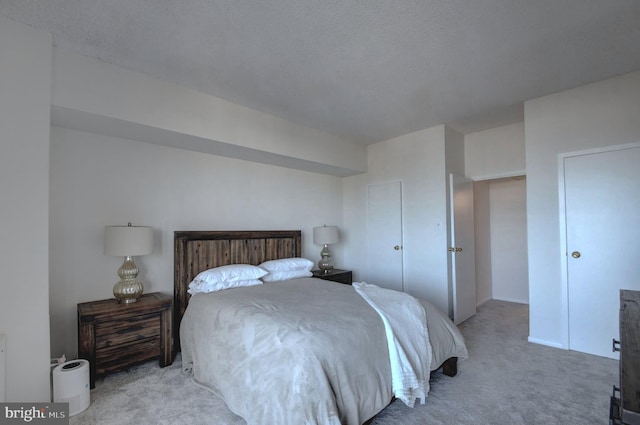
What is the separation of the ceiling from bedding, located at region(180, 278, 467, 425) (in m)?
1.99

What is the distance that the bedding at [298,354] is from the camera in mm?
→ 1547

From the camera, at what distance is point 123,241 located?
2645 millimetres

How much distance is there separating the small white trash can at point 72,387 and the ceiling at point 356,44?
2392mm

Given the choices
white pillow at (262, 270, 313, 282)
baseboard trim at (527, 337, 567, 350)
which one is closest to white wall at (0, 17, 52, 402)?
white pillow at (262, 270, 313, 282)

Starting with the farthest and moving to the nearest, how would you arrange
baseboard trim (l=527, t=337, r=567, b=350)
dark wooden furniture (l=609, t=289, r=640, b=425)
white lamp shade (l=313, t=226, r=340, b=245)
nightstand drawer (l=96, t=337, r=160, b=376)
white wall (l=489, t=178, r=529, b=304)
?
white wall (l=489, t=178, r=529, b=304)
white lamp shade (l=313, t=226, r=340, b=245)
baseboard trim (l=527, t=337, r=567, b=350)
nightstand drawer (l=96, t=337, r=160, b=376)
dark wooden furniture (l=609, t=289, r=640, b=425)

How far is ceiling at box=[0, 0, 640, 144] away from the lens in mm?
1889

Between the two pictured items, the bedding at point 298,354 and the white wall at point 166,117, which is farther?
the white wall at point 166,117

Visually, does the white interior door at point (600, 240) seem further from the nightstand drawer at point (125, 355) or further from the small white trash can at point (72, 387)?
A: the small white trash can at point (72, 387)

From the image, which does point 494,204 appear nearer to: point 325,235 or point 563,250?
point 563,250

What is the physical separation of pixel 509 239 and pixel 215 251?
497 centimetres

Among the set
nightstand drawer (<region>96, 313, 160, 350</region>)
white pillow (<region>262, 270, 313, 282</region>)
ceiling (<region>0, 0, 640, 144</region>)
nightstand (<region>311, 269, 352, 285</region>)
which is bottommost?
nightstand drawer (<region>96, 313, 160, 350</region>)

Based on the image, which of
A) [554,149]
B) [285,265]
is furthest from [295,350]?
A: [554,149]

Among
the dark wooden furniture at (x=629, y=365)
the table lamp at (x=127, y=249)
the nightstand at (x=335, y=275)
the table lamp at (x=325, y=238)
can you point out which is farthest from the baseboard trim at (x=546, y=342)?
the table lamp at (x=127, y=249)

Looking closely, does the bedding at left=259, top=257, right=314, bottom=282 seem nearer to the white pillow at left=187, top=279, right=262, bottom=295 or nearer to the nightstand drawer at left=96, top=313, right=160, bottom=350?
the white pillow at left=187, top=279, right=262, bottom=295
